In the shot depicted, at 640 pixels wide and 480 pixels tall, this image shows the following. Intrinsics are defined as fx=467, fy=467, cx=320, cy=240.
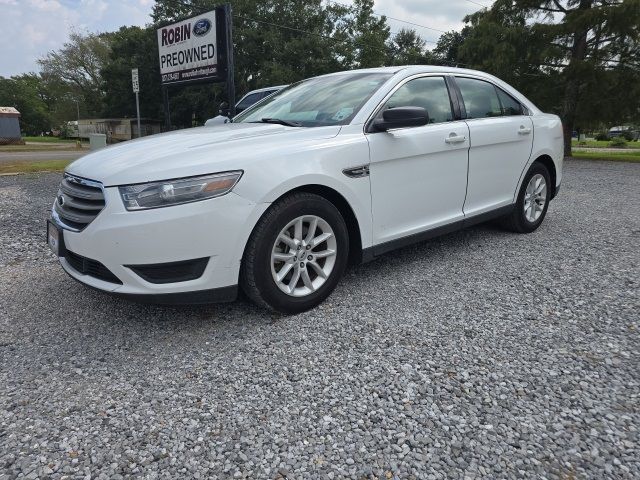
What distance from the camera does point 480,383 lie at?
2221 millimetres

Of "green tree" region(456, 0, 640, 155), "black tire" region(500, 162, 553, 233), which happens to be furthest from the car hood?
"green tree" region(456, 0, 640, 155)

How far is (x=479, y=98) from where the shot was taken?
164 inches

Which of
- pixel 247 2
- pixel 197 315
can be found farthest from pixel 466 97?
pixel 247 2

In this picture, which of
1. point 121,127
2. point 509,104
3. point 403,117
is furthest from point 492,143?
point 121,127

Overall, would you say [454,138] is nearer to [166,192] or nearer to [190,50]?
[166,192]

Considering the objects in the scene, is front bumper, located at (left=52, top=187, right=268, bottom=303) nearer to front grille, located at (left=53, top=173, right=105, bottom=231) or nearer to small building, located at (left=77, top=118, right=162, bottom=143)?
front grille, located at (left=53, top=173, right=105, bottom=231)

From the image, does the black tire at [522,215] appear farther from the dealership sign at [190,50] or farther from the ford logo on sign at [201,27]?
the ford logo on sign at [201,27]

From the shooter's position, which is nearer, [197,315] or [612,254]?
[197,315]

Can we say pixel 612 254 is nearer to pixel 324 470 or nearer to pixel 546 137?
pixel 546 137

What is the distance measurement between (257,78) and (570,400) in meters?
34.9

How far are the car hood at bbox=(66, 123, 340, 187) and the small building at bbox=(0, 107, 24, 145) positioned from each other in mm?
31964

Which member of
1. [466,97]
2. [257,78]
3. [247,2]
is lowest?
[466,97]

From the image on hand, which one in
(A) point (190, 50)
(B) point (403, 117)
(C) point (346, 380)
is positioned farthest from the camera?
(A) point (190, 50)

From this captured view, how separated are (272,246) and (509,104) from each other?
3068 mm
